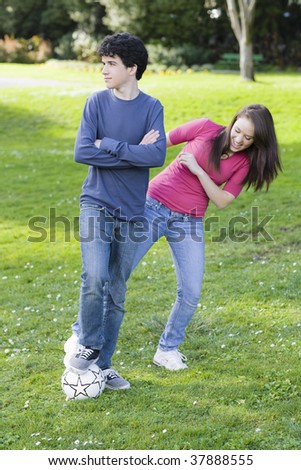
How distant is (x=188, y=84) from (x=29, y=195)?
12025 mm

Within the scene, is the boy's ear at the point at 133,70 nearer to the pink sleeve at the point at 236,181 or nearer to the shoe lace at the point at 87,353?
the pink sleeve at the point at 236,181

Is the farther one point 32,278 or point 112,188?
point 32,278

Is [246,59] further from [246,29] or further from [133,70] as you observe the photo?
[133,70]

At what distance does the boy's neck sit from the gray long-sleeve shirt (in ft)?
0.09

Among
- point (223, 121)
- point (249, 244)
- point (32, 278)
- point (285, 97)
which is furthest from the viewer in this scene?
point (285, 97)

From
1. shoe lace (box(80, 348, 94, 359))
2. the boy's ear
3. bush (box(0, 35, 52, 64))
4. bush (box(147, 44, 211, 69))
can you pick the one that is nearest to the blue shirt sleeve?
the boy's ear

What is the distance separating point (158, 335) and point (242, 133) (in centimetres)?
231

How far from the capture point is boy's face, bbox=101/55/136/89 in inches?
184

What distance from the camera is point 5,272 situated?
8.79 m

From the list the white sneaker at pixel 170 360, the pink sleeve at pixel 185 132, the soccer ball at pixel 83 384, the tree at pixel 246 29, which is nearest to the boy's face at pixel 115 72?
the pink sleeve at pixel 185 132

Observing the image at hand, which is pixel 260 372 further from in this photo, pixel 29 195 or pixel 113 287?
pixel 29 195

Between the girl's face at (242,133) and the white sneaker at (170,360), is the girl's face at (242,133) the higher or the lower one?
the higher one

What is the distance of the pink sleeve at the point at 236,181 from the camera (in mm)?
5336
